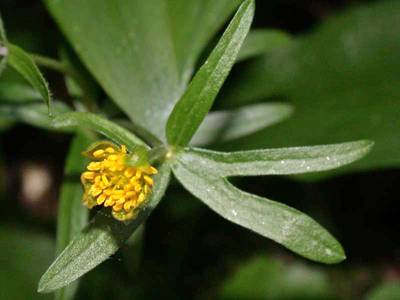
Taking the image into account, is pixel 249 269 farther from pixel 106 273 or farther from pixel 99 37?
pixel 99 37

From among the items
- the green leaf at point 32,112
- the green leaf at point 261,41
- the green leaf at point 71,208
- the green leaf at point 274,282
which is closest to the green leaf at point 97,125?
the green leaf at point 71,208

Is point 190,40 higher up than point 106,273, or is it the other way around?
point 190,40

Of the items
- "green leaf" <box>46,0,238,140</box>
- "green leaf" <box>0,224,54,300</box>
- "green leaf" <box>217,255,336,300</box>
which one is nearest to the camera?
"green leaf" <box>46,0,238,140</box>

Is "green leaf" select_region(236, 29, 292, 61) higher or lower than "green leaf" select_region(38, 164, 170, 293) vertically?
higher

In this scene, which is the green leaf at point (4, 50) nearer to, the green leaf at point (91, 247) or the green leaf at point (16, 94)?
the green leaf at point (16, 94)

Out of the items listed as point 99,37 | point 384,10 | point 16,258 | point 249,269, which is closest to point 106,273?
point 16,258

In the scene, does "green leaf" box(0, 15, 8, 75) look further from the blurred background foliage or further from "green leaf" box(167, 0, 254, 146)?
the blurred background foliage

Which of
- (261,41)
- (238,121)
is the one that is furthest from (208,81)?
(261,41)

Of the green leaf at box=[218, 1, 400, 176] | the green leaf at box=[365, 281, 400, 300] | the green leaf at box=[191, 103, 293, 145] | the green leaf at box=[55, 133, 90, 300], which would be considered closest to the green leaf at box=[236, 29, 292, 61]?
the green leaf at box=[191, 103, 293, 145]
